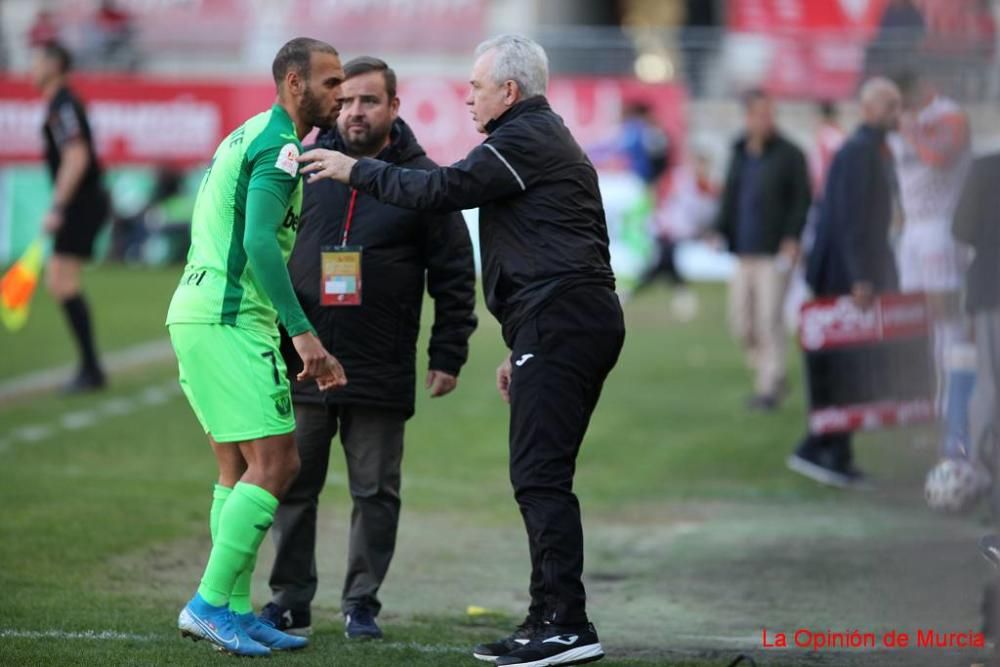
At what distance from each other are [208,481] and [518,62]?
195 inches

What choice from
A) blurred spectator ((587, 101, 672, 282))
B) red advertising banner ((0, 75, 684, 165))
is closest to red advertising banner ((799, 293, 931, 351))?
blurred spectator ((587, 101, 672, 282))

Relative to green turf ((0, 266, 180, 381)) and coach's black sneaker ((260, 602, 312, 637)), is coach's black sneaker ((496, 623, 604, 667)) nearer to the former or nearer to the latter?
coach's black sneaker ((260, 602, 312, 637))

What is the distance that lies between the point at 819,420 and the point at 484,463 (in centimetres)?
222

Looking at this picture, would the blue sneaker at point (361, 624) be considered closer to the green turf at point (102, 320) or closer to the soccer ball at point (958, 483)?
the soccer ball at point (958, 483)

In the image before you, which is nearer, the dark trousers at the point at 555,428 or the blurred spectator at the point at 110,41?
the dark trousers at the point at 555,428

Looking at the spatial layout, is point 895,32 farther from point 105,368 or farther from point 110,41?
point 110,41

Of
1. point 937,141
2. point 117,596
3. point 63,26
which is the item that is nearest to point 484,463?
point 937,141

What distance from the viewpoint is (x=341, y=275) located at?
6594mm

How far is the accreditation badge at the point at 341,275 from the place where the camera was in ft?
21.6

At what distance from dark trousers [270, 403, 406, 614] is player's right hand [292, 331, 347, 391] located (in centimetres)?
73

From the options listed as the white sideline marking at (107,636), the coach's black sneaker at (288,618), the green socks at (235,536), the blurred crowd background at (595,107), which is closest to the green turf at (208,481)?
the white sideline marking at (107,636)

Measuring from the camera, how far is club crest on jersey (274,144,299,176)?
19.1ft

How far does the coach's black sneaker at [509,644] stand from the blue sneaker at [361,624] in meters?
0.53

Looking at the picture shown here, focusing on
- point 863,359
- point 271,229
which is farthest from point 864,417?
point 271,229
